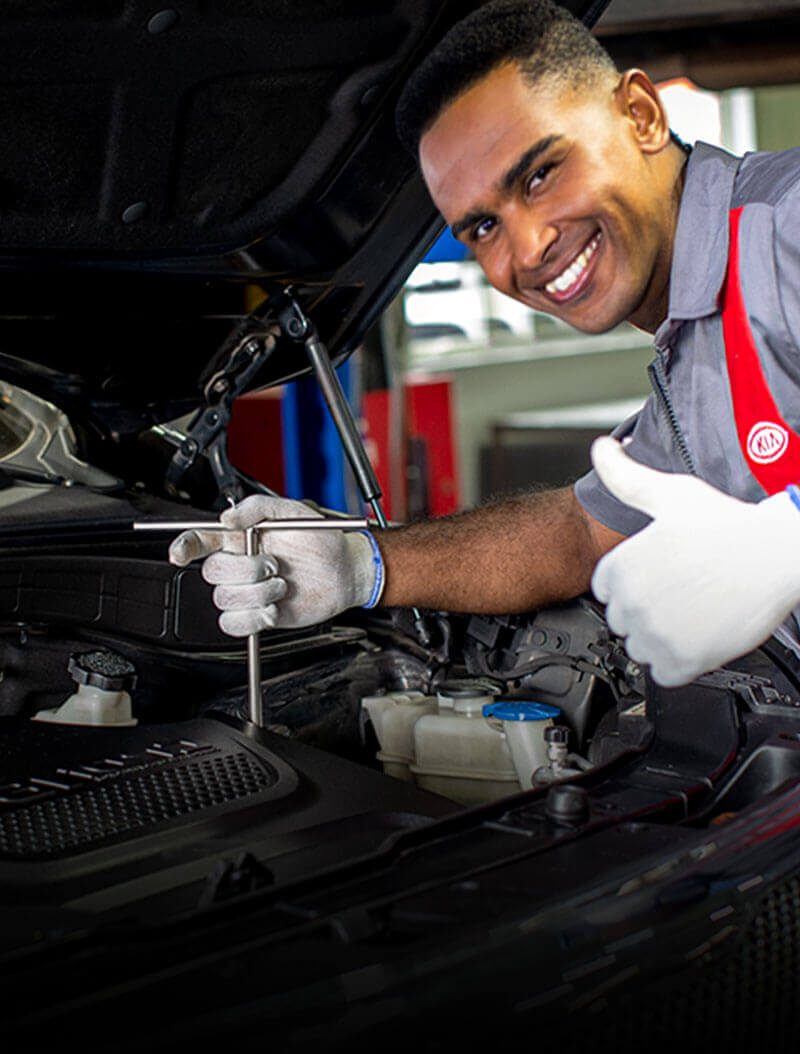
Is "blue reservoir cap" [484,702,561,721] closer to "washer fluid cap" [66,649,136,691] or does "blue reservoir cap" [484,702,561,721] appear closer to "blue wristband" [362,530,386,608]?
"blue wristband" [362,530,386,608]

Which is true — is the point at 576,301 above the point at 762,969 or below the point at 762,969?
above

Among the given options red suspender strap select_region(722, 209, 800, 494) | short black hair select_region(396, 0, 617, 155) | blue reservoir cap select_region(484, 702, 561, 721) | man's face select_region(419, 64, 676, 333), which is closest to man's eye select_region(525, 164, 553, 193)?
man's face select_region(419, 64, 676, 333)

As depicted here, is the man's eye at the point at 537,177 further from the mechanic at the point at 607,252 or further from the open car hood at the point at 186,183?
the open car hood at the point at 186,183

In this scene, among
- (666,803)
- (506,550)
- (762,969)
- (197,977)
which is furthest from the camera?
(506,550)

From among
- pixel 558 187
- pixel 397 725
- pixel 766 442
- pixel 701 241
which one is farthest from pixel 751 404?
pixel 397 725

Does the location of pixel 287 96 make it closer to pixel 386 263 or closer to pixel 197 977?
pixel 386 263

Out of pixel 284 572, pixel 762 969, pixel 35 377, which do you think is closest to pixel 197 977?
pixel 762 969

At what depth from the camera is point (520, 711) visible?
1269 mm

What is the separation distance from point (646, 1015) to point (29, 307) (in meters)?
1.18

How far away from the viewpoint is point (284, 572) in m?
1.42

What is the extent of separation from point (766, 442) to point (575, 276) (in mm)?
314

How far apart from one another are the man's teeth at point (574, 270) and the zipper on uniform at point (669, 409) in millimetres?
150

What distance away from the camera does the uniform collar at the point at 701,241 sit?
1.28 metres

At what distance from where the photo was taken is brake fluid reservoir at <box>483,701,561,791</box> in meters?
1.25
